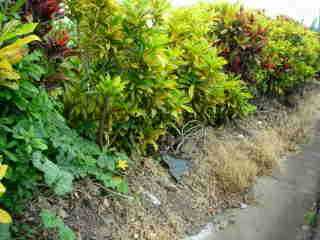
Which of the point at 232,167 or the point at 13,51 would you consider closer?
the point at 13,51

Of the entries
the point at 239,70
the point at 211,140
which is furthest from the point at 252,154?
the point at 239,70

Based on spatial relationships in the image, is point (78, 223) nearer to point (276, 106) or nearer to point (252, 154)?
point (252, 154)

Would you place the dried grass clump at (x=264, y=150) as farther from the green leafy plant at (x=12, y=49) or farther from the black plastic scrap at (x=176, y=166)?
the green leafy plant at (x=12, y=49)

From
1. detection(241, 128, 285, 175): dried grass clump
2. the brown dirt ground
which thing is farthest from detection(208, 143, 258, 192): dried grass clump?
detection(241, 128, 285, 175): dried grass clump

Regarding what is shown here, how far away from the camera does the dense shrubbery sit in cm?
250

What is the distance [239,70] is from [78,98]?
3397mm

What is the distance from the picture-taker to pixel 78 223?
10.5 feet

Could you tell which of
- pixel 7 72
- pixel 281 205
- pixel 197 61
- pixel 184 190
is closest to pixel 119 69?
pixel 197 61

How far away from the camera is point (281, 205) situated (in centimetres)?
484

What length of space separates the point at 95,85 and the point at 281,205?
2.39 m

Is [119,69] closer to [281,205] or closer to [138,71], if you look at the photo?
[138,71]

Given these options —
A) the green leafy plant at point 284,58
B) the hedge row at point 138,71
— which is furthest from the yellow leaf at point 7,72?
the green leafy plant at point 284,58

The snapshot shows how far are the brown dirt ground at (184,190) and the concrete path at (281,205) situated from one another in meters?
0.15

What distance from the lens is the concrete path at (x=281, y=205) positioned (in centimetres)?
418
